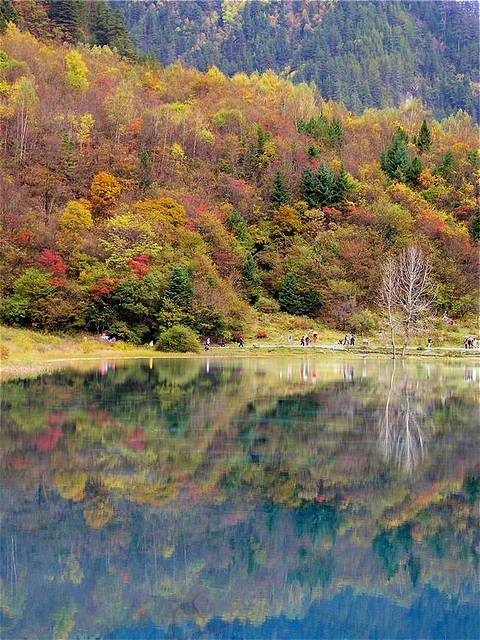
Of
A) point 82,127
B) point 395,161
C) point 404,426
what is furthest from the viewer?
point 395,161

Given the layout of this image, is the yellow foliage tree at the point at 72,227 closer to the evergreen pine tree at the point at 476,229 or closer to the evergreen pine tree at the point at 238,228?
the evergreen pine tree at the point at 238,228

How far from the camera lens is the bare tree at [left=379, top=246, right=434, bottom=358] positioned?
193 feet

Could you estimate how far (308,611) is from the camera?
11.2m

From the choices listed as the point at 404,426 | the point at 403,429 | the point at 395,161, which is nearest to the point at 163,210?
the point at 395,161

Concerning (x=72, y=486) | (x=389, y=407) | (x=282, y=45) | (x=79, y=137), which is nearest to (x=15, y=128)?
(x=79, y=137)

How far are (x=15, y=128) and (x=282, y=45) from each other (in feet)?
428

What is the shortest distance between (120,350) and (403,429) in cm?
3142

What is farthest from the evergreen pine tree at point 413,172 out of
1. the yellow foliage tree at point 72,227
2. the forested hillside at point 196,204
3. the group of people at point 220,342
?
the group of people at point 220,342

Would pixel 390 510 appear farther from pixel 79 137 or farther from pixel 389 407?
pixel 79 137

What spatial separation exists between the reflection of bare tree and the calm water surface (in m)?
0.10

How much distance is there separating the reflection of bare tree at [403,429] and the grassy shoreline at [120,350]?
643 inches

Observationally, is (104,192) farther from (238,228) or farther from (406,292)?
(406,292)

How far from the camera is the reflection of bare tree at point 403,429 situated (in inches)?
776

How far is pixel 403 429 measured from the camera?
23.5m
